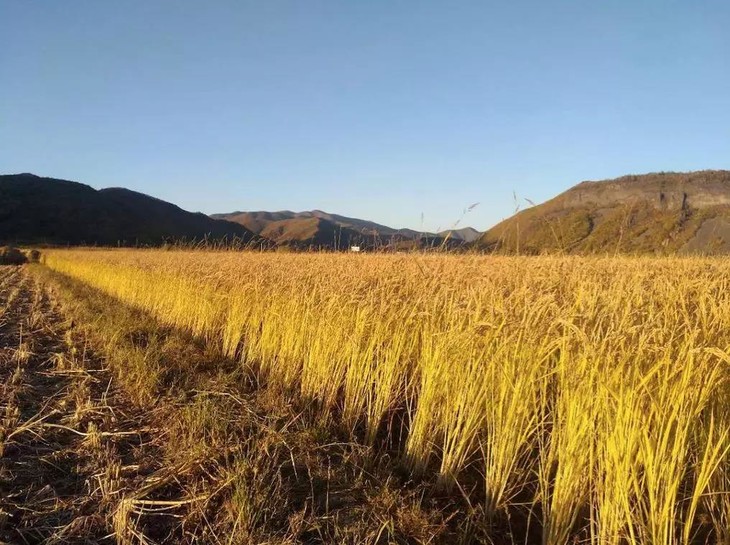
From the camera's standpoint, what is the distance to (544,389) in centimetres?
237

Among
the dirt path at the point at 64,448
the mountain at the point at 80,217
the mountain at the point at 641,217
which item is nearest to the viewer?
the dirt path at the point at 64,448

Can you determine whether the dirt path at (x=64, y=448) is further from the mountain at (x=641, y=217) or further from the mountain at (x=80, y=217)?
the mountain at (x=80, y=217)

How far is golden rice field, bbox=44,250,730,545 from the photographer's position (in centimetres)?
184

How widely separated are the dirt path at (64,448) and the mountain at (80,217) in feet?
236

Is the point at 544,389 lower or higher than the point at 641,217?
lower

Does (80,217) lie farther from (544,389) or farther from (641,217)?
(544,389)

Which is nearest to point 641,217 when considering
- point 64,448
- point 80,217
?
point 64,448

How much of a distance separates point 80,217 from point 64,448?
115m

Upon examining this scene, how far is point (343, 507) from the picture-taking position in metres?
2.36

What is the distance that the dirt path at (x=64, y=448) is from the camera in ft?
7.52

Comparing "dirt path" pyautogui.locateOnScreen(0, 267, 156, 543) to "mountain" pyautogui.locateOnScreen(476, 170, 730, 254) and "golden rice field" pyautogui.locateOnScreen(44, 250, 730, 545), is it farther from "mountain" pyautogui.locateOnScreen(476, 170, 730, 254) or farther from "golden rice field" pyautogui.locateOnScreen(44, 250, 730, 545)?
"mountain" pyautogui.locateOnScreen(476, 170, 730, 254)

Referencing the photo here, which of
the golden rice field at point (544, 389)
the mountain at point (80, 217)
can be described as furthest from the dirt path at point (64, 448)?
the mountain at point (80, 217)

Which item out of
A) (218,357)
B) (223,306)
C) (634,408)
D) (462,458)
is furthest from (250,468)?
(223,306)

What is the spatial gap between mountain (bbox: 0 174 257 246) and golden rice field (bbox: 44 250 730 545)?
241ft
